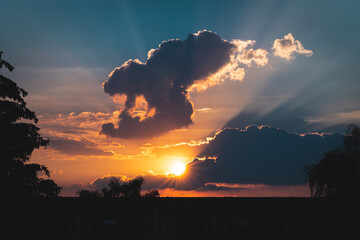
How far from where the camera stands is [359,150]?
159 ft

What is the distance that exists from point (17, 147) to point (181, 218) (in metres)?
16.4

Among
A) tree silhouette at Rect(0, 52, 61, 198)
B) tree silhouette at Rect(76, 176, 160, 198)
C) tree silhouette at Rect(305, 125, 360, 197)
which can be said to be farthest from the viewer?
tree silhouette at Rect(76, 176, 160, 198)

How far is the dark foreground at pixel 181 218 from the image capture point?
125ft

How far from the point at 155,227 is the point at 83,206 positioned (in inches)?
278

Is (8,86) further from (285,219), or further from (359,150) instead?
(359,150)

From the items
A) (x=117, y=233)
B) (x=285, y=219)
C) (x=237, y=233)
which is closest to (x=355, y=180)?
(x=285, y=219)

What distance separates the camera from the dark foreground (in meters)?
38.2

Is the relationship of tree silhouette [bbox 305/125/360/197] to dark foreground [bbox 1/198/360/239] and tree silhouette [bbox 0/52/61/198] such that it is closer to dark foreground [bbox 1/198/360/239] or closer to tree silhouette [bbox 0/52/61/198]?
dark foreground [bbox 1/198/360/239]

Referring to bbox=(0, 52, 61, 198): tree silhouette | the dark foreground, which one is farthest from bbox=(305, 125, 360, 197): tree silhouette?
bbox=(0, 52, 61, 198): tree silhouette

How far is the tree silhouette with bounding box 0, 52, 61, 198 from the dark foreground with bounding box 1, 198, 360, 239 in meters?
2.14

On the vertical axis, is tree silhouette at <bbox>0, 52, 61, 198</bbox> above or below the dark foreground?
above

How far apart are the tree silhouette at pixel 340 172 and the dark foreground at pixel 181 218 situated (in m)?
4.86

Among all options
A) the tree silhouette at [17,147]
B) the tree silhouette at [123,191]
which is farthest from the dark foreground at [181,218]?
the tree silhouette at [123,191]

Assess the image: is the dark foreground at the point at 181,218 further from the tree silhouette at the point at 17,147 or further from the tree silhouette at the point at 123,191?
the tree silhouette at the point at 123,191
